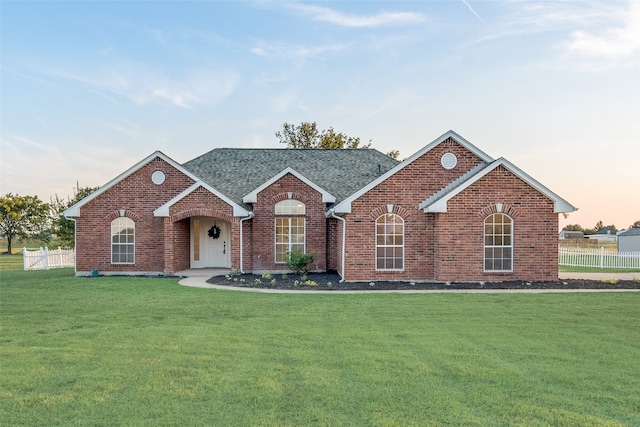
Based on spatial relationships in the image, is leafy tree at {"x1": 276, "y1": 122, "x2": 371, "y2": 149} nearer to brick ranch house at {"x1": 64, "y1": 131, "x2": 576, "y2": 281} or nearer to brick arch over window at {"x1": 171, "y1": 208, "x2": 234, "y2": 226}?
brick ranch house at {"x1": 64, "y1": 131, "x2": 576, "y2": 281}

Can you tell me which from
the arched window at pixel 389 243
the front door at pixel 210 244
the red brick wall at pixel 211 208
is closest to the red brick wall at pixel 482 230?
the arched window at pixel 389 243

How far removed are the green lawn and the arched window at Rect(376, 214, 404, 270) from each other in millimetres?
4576

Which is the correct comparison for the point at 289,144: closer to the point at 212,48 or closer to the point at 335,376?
the point at 212,48

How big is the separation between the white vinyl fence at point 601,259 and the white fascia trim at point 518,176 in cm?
1216

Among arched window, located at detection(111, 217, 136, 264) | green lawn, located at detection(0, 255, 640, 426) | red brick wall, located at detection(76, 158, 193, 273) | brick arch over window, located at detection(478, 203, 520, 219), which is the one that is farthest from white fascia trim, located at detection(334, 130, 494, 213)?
arched window, located at detection(111, 217, 136, 264)

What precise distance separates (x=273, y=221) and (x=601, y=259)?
19589 mm

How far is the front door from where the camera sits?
69.8 feet

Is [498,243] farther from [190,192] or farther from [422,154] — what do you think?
[190,192]

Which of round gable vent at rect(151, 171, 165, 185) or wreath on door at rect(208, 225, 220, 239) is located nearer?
round gable vent at rect(151, 171, 165, 185)

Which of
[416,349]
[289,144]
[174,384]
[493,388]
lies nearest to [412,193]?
[416,349]

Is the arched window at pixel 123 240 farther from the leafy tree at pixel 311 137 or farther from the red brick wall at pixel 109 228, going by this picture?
the leafy tree at pixel 311 137

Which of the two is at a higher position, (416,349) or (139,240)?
(139,240)

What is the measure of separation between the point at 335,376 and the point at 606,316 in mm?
7789

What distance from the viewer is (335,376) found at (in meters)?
5.93
